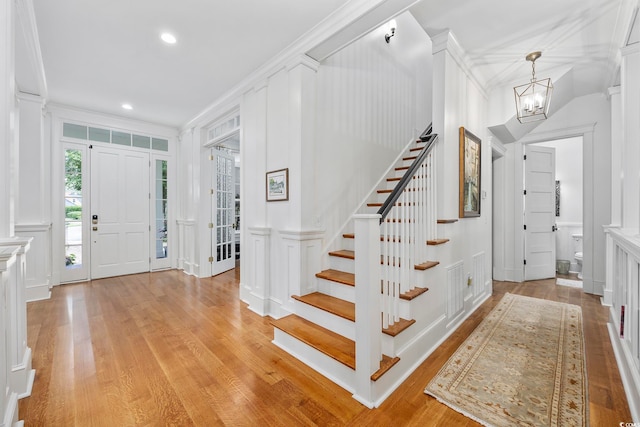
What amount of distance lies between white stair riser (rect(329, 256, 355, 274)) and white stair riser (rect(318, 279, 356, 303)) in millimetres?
264

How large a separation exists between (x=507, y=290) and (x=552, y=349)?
196cm

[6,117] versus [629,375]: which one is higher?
[6,117]

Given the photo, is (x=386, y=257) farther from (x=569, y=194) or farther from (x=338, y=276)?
(x=569, y=194)

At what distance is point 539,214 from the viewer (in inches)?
189

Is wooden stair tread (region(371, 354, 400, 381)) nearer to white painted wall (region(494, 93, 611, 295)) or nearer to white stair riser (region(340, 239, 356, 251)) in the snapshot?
white stair riser (region(340, 239, 356, 251))

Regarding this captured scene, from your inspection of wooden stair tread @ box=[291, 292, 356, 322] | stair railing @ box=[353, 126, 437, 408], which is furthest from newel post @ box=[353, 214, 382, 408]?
wooden stair tread @ box=[291, 292, 356, 322]

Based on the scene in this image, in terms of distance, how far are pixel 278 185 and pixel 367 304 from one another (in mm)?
1765

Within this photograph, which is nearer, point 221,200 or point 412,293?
point 412,293

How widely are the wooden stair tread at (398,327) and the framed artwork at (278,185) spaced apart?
5.34 ft

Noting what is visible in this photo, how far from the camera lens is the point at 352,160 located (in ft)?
10.8

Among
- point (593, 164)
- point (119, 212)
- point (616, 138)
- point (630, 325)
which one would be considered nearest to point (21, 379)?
point (119, 212)

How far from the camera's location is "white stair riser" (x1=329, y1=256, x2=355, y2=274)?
283 cm

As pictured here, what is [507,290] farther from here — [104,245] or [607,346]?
[104,245]

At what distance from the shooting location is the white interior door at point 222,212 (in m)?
4.94
